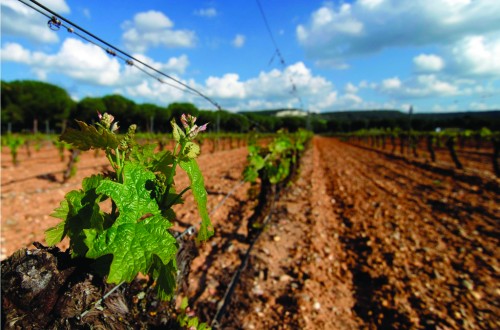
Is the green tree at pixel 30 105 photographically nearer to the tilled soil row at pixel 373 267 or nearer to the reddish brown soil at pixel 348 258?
the reddish brown soil at pixel 348 258

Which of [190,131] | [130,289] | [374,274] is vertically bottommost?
[374,274]

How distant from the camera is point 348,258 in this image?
5.47 meters

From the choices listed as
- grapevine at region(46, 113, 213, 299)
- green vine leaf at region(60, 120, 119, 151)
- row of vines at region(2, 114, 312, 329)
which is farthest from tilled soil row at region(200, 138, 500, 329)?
green vine leaf at region(60, 120, 119, 151)

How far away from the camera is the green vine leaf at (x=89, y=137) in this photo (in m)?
1.32

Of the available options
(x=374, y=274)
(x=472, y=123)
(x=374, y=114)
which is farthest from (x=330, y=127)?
(x=374, y=274)

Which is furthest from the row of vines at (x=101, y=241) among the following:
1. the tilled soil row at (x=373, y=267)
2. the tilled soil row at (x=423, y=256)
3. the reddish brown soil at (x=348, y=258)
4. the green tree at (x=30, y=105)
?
the green tree at (x=30, y=105)

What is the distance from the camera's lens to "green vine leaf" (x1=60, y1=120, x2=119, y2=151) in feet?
4.34

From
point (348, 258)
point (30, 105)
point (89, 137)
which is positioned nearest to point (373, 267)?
point (348, 258)

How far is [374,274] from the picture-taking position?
488 centimetres

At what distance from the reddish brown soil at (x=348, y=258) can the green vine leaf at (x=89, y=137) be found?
2.68ft

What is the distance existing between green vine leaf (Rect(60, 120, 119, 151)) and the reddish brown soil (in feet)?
2.68

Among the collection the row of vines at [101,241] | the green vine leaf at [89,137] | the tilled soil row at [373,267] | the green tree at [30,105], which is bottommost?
the tilled soil row at [373,267]

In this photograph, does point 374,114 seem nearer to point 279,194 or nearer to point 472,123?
point 472,123

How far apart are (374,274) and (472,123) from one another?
87.3 m
